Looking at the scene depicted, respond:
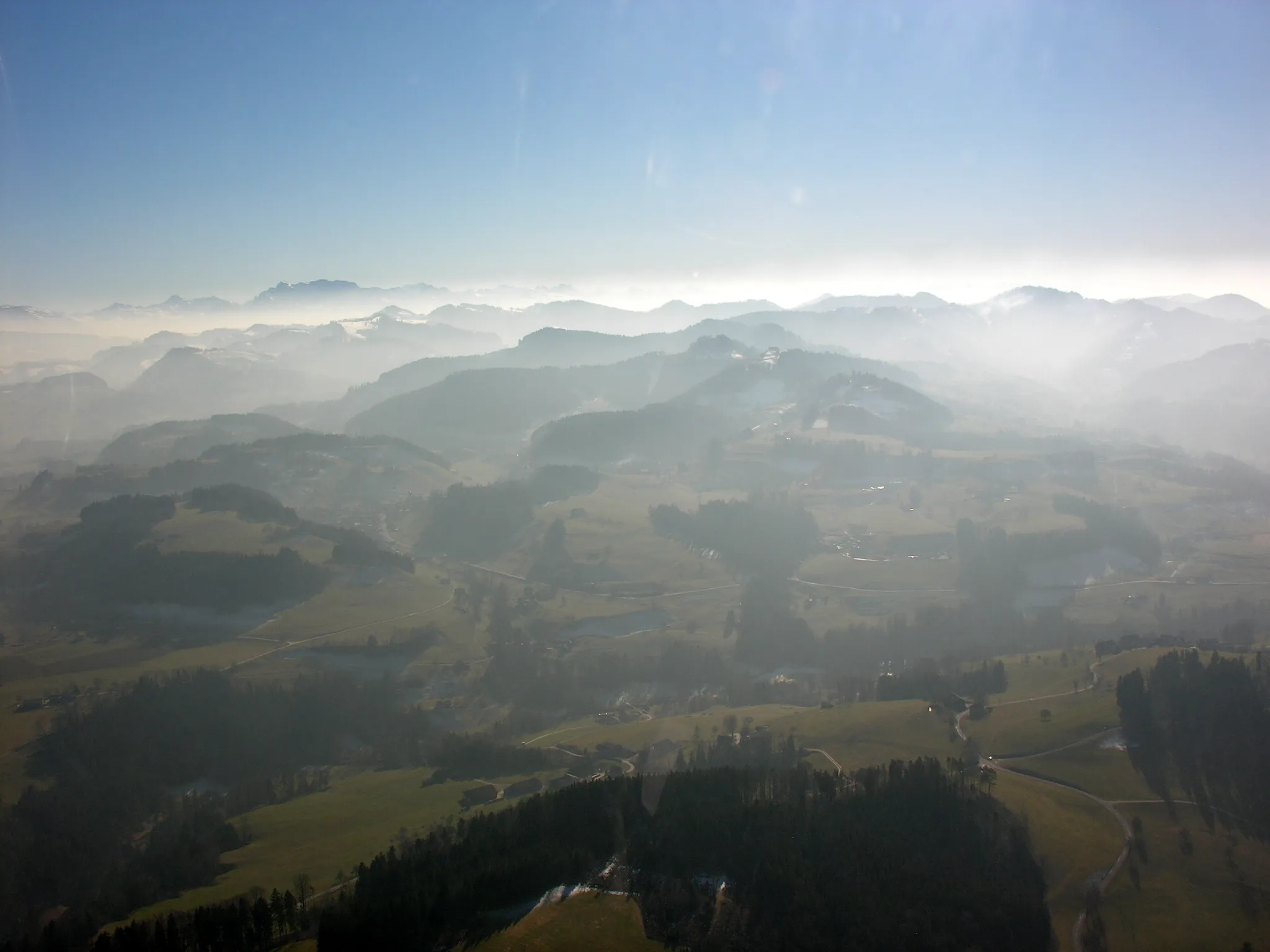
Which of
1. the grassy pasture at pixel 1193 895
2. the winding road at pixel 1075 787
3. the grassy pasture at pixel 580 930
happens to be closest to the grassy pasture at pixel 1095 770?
the winding road at pixel 1075 787

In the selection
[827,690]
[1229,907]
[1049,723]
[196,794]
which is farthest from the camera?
[827,690]

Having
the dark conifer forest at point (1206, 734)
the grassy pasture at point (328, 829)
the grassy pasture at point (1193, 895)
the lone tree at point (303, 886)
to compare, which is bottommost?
the grassy pasture at point (328, 829)

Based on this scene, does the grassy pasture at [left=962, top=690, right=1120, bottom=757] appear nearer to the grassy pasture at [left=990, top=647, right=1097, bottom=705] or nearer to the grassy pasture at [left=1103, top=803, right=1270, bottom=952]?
the grassy pasture at [left=990, top=647, right=1097, bottom=705]

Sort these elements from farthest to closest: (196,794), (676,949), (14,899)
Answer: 1. (196,794)
2. (14,899)
3. (676,949)

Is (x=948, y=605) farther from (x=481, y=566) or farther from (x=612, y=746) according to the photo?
(x=481, y=566)

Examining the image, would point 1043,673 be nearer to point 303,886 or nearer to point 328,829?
point 328,829

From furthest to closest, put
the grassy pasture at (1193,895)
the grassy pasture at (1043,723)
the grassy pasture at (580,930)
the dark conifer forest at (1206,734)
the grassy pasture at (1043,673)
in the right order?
the grassy pasture at (1043,673) → the grassy pasture at (1043,723) → the dark conifer forest at (1206,734) → the grassy pasture at (1193,895) → the grassy pasture at (580,930)

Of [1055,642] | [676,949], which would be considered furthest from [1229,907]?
[1055,642]

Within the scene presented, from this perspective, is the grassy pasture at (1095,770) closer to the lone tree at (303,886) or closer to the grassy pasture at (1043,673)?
the grassy pasture at (1043,673)
